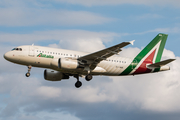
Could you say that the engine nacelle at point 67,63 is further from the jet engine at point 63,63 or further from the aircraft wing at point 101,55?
the aircraft wing at point 101,55

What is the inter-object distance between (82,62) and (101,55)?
270cm

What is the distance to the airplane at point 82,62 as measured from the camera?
3962 cm

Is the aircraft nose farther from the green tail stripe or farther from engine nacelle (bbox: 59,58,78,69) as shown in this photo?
the green tail stripe

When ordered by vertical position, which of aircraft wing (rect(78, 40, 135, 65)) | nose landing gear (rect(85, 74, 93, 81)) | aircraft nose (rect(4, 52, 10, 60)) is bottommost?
nose landing gear (rect(85, 74, 93, 81))

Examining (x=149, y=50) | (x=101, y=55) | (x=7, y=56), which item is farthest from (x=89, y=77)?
(x=7, y=56)

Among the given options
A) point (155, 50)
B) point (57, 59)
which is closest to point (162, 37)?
point (155, 50)

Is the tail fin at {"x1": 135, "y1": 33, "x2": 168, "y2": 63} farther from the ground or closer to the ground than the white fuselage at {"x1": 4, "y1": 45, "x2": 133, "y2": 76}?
farther from the ground

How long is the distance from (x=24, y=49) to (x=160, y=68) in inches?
737

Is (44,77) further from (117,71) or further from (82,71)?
(117,71)

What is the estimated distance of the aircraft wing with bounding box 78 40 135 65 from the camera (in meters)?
37.3

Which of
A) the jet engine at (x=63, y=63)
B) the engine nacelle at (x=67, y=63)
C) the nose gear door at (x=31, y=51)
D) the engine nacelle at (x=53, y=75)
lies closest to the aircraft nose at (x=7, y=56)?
the nose gear door at (x=31, y=51)

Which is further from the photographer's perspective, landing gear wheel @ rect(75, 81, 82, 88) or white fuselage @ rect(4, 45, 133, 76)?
landing gear wheel @ rect(75, 81, 82, 88)

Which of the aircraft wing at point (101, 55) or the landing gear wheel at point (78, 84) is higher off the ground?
the aircraft wing at point (101, 55)

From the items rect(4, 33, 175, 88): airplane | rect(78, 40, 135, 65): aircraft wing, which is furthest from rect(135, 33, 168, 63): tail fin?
rect(78, 40, 135, 65): aircraft wing
